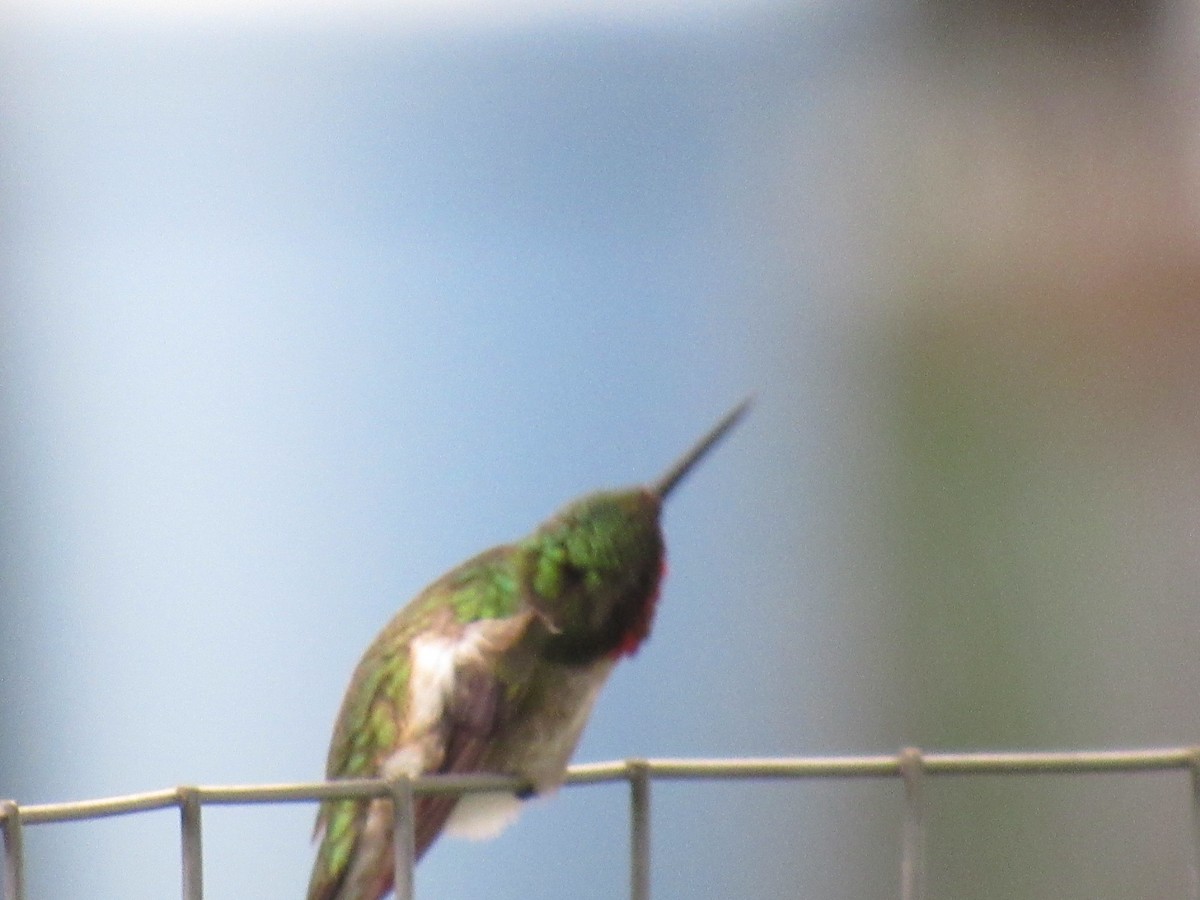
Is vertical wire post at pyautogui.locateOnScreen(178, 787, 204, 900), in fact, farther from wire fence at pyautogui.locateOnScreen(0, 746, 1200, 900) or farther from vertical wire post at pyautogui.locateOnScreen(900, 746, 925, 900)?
vertical wire post at pyautogui.locateOnScreen(900, 746, 925, 900)

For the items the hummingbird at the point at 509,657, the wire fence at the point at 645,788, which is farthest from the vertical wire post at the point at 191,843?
the hummingbird at the point at 509,657

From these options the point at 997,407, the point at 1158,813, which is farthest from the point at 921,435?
the point at 1158,813

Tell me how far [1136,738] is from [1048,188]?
0.47 meters

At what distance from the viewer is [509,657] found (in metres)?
0.36

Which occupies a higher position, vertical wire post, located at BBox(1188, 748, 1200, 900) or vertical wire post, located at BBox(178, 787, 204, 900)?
vertical wire post, located at BBox(178, 787, 204, 900)

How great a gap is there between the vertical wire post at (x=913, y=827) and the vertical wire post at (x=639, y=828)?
1.9 inches

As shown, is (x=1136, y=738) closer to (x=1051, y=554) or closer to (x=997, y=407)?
(x=1051, y=554)

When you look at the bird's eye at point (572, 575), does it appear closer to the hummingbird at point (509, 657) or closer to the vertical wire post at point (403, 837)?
the hummingbird at point (509, 657)

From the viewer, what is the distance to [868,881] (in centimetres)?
115

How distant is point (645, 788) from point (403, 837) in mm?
52

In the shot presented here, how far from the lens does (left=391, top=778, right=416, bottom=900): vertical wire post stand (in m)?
0.24

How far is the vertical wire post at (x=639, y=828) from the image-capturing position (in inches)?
10.7

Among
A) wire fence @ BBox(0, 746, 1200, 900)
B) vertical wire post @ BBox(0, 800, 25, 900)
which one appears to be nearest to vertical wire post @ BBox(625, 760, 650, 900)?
wire fence @ BBox(0, 746, 1200, 900)

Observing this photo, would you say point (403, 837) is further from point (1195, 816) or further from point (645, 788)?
point (1195, 816)
